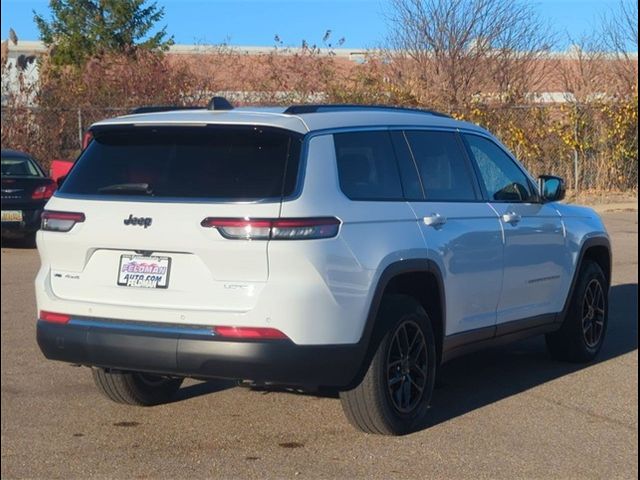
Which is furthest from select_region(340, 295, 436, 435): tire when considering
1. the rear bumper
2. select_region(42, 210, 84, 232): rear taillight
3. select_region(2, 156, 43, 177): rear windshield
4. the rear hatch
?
select_region(2, 156, 43, 177): rear windshield

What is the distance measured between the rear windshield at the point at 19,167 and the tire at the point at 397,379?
11.5 metres

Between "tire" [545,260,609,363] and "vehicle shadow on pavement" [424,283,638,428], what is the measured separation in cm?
11

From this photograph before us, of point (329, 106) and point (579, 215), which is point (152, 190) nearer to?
point (329, 106)

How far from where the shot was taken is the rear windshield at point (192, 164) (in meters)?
5.84

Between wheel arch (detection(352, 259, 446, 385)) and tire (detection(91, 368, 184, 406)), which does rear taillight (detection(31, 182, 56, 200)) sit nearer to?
tire (detection(91, 368, 184, 406))

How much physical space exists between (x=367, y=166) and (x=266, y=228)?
3.39 feet

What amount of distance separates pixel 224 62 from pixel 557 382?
70.1ft

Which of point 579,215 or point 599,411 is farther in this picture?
point 579,215

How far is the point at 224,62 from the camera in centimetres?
2811

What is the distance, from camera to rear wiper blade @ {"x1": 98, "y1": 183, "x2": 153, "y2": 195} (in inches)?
238

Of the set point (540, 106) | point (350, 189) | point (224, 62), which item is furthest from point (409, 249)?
point (224, 62)

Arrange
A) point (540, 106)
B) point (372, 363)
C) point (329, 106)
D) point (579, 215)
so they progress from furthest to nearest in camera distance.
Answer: point (540, 106) < point (579, 215) < point (329, 106) < point (372, 363)

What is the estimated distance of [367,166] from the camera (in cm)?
642

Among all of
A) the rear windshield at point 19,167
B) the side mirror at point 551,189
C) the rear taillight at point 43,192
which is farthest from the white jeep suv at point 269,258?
the rear windshield at point 19,167
